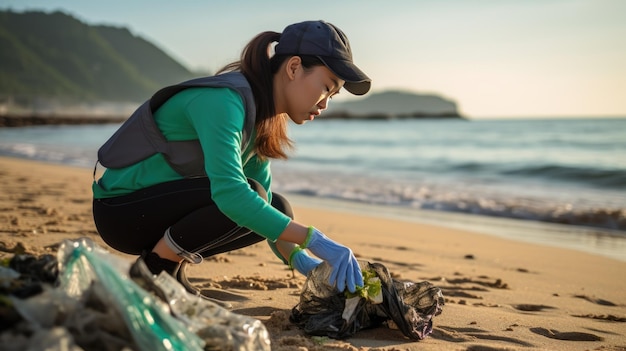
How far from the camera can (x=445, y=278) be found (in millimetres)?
4066

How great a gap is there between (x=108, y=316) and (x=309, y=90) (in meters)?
1.21

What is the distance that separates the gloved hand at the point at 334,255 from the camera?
2273 millimetres

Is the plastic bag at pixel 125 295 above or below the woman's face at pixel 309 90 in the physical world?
below

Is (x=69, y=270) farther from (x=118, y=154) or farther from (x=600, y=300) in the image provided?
(x=600, y=300)

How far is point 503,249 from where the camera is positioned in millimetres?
5406

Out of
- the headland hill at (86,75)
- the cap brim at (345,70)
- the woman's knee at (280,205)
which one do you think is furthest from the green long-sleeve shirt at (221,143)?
the headland hill at (86,75)

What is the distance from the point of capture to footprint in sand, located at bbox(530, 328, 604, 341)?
292 cm

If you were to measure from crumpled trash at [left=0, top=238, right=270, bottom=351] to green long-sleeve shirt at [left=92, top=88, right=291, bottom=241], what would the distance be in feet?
1.22

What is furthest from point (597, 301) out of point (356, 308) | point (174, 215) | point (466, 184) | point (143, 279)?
point (466, 184)

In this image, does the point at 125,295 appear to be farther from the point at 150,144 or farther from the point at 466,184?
the point at 466,184

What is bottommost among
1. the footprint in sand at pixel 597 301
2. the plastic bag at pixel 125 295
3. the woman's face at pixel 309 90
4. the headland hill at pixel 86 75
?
the footprint in sand at pixel 597 301

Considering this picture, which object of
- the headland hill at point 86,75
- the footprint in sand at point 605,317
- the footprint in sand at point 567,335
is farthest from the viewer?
the headland hill at point 86,75

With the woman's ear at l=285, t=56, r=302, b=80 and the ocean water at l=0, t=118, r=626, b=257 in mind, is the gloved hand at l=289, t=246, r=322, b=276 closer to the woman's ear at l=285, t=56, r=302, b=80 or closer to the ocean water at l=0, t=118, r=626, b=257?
the woman's ear at l=285, t=56, r=302, b=80

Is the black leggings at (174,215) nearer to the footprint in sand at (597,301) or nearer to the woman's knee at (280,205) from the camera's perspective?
the woman's knee at (280,205)
